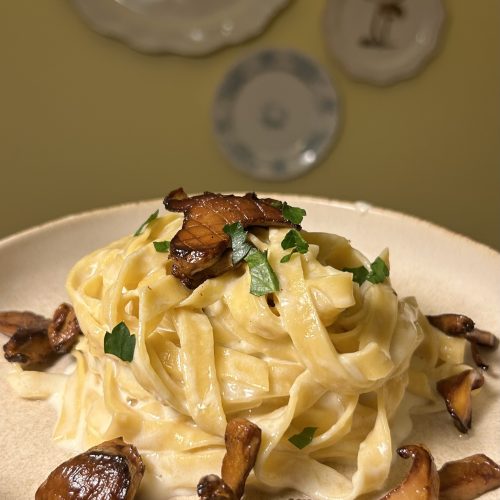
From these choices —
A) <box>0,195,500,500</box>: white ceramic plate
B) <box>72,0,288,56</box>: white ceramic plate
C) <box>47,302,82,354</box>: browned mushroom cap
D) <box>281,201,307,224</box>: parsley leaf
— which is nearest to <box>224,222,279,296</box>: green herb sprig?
<box>281,201,307,224</box>: parsley leaf

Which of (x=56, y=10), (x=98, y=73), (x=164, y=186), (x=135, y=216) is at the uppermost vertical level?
(x=56, y=10)

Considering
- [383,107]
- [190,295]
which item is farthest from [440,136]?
[190,295]

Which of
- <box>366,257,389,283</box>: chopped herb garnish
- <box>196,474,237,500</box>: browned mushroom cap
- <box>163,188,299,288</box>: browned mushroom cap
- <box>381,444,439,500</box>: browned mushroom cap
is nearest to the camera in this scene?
<box>196,474,237,500</box>: browned mushroom cap

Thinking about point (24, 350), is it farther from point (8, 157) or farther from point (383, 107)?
point (383, 107)

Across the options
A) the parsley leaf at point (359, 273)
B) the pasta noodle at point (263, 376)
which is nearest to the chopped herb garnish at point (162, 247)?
the pasta noodle at point (263, 376)

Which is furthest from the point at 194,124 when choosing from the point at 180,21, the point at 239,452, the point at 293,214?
the point at 239,452

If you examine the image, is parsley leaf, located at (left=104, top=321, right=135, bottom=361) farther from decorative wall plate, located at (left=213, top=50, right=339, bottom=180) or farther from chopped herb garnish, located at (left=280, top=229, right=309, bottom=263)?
decorative wall plate, located at (left=213, top=50, right=339, bottom=180)
